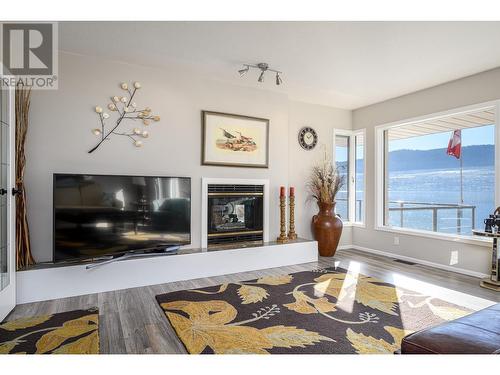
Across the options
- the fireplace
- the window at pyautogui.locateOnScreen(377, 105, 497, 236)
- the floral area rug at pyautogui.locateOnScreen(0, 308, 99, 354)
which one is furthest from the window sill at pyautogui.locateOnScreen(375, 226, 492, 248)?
the floral area rug at pyautogui.locateOnScreen(0, 308, 99, 354)

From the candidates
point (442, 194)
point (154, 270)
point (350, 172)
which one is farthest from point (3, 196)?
point (442, 194)

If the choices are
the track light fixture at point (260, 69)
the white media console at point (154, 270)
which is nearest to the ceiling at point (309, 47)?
the track light fixture at point (260, 69)

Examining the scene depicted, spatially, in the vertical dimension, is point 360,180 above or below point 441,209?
above

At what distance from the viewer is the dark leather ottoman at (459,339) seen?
3.85 feet

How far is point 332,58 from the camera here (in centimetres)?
330

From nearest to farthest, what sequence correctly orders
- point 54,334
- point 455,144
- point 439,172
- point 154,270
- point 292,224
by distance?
point 54,334, point 154,270, point 292,224, point 455,144, point 439,172

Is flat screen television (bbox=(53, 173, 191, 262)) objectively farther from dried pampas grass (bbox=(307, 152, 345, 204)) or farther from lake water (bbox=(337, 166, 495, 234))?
lake water (bbox=(337, 166, 495, 234))

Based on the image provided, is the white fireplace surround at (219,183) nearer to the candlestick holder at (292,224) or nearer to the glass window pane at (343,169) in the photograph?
the candlestick holder at (292,224)

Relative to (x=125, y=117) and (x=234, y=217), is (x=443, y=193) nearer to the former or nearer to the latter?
(x=234, y=217)

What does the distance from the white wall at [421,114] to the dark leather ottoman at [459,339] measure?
2.91 m

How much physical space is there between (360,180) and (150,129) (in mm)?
3730

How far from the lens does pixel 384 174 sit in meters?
5.05

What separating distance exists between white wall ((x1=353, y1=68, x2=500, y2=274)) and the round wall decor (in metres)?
0.94

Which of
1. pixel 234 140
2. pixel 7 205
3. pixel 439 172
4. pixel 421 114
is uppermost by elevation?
pixel 421 114
